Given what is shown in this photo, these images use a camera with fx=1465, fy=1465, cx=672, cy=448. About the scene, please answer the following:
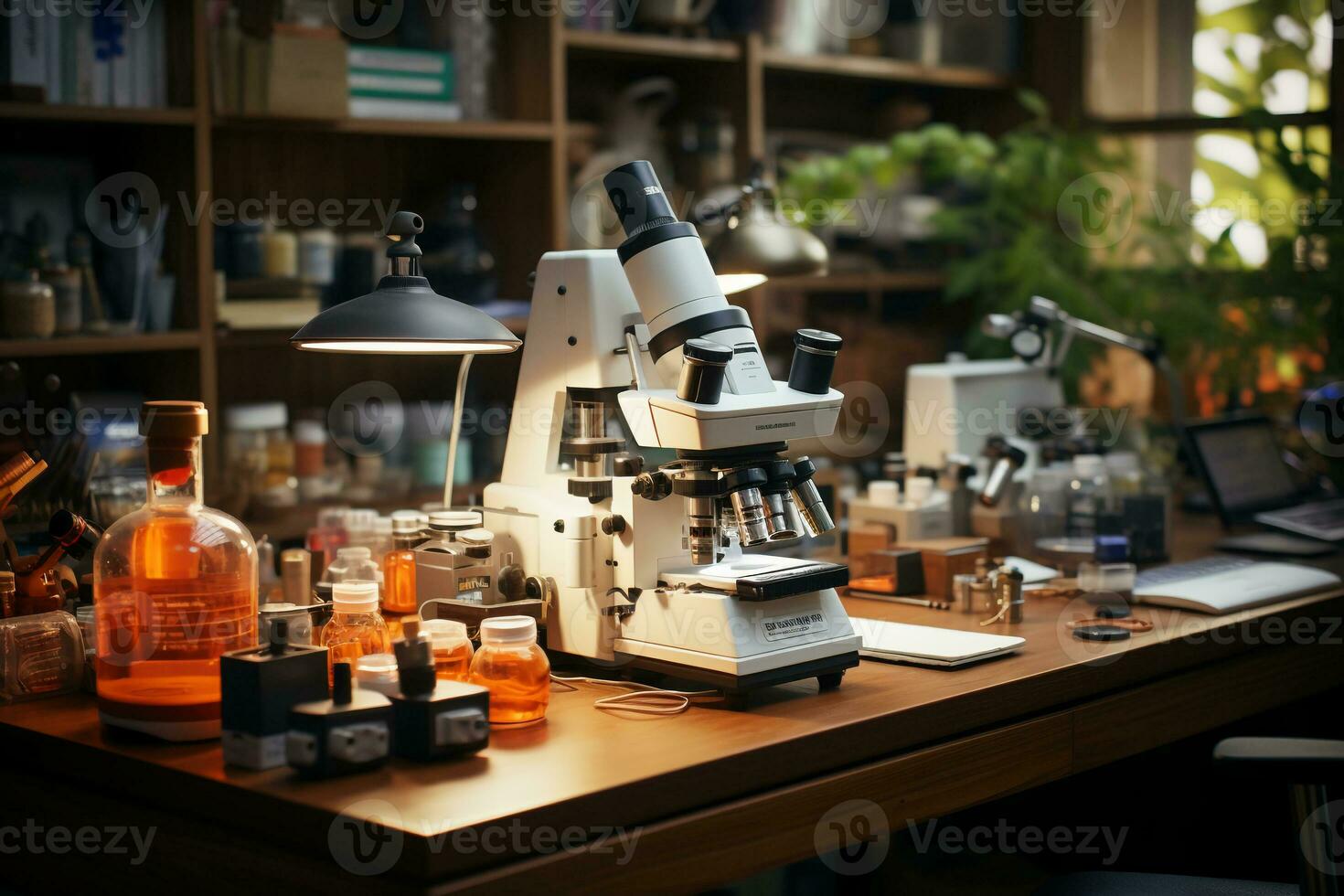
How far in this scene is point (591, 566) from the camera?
5.85 ft

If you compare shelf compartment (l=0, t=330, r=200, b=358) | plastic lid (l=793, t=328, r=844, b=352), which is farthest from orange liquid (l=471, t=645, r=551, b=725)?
shelf compartment (l=0, t=330, r=200, b=358)

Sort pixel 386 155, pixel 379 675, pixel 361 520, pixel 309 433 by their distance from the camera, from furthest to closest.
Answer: pixel 386 155 < pixel 309 433 < pixel 361 520 < pixel 379 675

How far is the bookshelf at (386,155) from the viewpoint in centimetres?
280

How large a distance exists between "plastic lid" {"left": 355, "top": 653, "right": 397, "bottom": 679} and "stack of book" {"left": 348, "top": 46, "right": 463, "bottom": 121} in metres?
1.77

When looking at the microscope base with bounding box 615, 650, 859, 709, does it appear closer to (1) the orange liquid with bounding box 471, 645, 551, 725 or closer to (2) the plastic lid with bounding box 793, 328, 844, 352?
(1) the orange liquid with bounding box 471, 645, 551, 725

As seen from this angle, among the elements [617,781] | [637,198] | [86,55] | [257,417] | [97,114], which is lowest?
[617,781]

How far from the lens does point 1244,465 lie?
9.53 ft

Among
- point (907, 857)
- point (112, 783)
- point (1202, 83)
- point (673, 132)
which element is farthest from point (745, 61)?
point (112, 783)

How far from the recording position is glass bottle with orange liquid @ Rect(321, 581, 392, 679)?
166 cm

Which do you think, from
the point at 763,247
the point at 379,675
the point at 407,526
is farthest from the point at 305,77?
the point at 379,675

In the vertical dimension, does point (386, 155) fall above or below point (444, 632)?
above

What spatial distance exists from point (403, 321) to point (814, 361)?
471 mm

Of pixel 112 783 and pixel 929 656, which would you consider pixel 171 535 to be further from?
pixel 929 656

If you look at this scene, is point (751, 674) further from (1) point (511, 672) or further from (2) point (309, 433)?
(2) point (309, 433)
